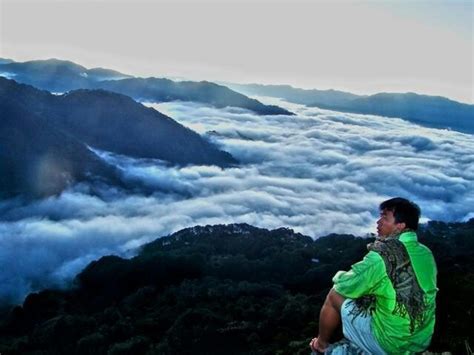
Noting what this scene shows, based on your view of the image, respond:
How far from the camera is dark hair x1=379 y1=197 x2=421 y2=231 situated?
18.1 ft

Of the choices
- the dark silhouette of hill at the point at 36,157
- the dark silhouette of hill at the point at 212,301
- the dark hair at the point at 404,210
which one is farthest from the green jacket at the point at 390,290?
the dark silhouette of hill at the point at 36,157

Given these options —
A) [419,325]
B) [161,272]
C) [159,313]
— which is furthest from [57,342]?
[419,325]

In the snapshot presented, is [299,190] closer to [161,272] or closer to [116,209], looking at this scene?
[116,209]

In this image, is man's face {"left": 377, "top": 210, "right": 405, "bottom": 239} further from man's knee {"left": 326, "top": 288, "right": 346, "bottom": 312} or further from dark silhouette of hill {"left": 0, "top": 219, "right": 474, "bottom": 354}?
dark silhouette of hill {"left": 0, "top": 219, "right": 474, "bottom": 354}

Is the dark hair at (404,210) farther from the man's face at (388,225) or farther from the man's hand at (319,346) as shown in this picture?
the man's hand at (319,346)

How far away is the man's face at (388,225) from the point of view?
555 cm

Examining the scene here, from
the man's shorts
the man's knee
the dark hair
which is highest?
the dark hair

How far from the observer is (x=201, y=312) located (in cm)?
3509

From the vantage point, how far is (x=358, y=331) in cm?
568

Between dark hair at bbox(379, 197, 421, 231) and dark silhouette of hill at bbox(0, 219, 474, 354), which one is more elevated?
dark hair at bbox(379, 197, 421, 231)

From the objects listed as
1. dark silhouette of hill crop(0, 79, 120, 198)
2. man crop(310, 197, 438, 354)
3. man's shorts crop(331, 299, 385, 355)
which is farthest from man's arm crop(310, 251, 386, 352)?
dark silhouette of hill crop(0, 79, 120, 198)

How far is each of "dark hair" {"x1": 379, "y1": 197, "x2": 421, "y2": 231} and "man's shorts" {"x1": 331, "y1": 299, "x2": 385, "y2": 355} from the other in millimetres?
948

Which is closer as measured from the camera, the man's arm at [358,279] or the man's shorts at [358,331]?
the man's arm at [358,279]

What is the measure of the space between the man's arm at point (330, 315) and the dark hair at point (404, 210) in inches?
37.4
